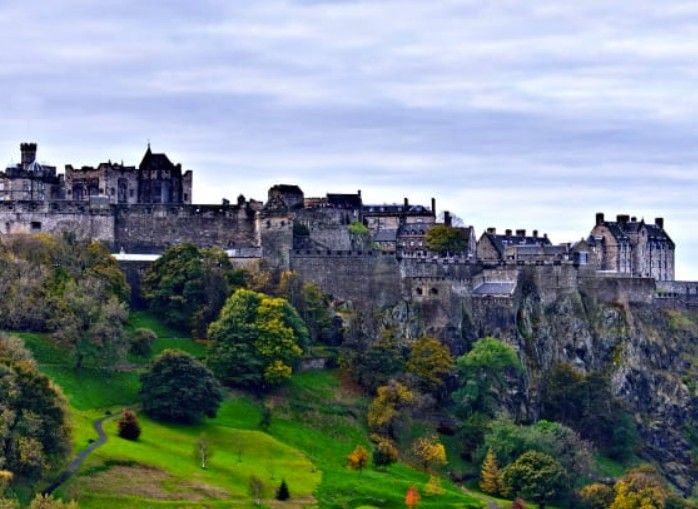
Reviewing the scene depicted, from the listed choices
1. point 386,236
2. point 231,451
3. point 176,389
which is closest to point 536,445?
point 231,451

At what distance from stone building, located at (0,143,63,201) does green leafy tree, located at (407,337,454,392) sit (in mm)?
35890

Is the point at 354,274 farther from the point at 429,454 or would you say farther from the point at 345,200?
the point at 345,200

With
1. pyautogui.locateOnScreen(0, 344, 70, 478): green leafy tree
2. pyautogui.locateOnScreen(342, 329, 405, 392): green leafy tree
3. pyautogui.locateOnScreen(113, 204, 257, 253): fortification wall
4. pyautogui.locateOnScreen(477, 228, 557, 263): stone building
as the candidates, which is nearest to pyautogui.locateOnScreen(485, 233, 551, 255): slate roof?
pyautogui.locateOnScreen(477, 228, 557, 263): stone building

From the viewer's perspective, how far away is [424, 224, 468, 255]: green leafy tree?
144 m

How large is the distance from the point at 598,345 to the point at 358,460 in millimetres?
36772

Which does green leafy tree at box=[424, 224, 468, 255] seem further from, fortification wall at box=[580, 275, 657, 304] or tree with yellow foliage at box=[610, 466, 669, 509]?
tree with yellow foliage at box=[610, 466, 669, 509]

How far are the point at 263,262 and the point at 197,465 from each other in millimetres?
32832

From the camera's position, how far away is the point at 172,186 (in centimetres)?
13925

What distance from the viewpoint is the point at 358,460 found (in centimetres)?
10162

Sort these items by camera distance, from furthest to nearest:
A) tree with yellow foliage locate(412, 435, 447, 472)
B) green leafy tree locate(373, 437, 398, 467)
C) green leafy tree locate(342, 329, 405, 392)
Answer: green leafy tree locate(342, 329, 405, 392) → tree with yellow foliage locate(412, 435, 447, 472) → green leafy tree locate(373, 437, 398, 467)

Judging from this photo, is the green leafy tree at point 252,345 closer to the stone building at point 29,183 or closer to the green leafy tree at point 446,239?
the stone building at point 29,183

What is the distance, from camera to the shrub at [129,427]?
312 ft

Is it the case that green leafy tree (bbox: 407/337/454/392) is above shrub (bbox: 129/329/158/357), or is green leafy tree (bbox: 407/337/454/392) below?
below

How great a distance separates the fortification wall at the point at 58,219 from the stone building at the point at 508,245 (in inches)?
1305
